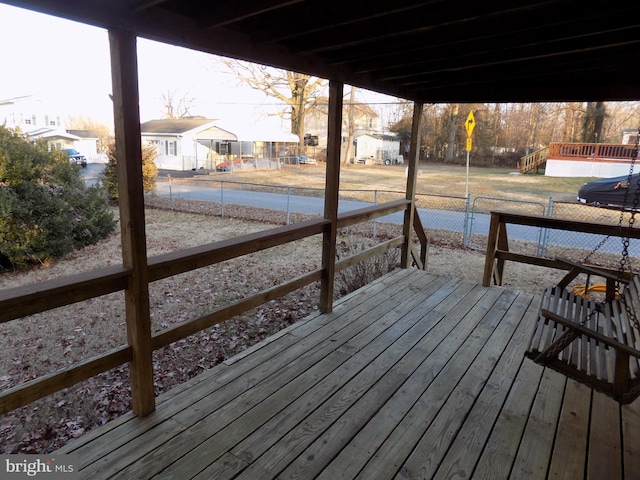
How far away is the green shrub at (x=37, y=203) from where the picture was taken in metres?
5.98

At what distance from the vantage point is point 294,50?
257 centimetres

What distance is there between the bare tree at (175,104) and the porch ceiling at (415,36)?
100ft

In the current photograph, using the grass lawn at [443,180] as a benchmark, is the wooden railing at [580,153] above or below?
above

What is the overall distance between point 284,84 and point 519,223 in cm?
1989

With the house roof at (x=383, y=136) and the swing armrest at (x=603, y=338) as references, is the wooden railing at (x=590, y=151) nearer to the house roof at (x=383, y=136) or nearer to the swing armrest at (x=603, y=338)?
the house roof at (x=383, y=136)

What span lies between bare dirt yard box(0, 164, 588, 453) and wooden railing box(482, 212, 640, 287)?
122 cm

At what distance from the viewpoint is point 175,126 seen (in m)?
23.3

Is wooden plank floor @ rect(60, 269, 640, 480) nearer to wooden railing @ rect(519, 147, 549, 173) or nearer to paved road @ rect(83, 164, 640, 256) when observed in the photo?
paved road @ rect(83, 164, 640, 256)

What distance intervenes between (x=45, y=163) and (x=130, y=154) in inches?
244

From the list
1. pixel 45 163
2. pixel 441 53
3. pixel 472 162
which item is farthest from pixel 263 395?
pixel 472 162

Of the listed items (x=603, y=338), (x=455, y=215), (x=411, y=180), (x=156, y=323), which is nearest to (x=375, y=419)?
(x=603, y=338)

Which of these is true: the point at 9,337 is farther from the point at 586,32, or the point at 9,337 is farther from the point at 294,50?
the point at 586,32

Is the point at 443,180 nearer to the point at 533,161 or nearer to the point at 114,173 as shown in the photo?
the point at 533,161

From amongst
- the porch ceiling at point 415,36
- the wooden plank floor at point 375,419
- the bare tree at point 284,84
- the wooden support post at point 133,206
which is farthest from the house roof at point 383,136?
the wooden support post at point 133,206
